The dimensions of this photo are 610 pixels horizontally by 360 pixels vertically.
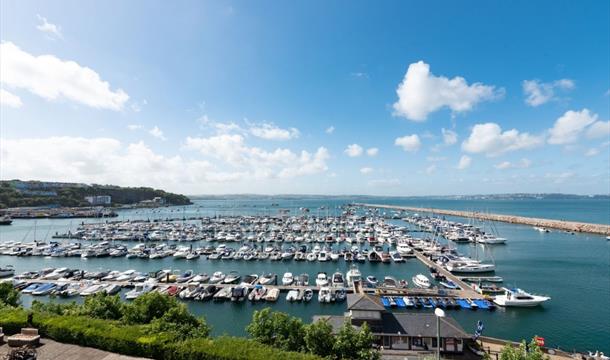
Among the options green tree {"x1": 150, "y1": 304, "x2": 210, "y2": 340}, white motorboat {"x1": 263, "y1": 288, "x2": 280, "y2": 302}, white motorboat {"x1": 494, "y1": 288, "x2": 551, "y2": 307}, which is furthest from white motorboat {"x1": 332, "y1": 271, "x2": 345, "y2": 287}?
green tree {"x1": 150, "y1": 304, "x2": 210, "y2": 340}

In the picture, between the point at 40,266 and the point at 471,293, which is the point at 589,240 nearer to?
the point at 471,293

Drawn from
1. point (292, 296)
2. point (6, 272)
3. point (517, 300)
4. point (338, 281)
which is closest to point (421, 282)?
point (517, 300)

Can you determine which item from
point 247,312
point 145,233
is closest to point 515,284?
point 247,312

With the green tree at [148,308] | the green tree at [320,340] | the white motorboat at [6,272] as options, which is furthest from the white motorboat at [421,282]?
the white motorboat at [6,272]

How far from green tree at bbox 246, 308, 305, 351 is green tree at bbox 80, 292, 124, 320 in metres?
9.33

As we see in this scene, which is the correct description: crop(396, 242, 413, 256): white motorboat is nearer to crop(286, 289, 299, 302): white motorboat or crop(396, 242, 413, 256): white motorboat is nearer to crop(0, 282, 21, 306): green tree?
crop(286, 289, 299, 302): white motorboat

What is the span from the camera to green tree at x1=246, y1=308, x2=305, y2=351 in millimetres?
18250

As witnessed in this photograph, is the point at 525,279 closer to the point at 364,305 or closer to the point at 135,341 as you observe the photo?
the point at 364,305

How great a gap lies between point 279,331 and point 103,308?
11832 millimetres

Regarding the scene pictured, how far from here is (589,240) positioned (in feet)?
259

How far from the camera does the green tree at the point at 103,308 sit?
18922 millimetres

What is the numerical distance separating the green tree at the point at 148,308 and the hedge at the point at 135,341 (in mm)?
5390

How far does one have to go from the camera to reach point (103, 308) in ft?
64.5

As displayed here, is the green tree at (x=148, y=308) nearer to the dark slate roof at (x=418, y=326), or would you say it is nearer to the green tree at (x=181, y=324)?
the green tree at (x=181, y=324)
